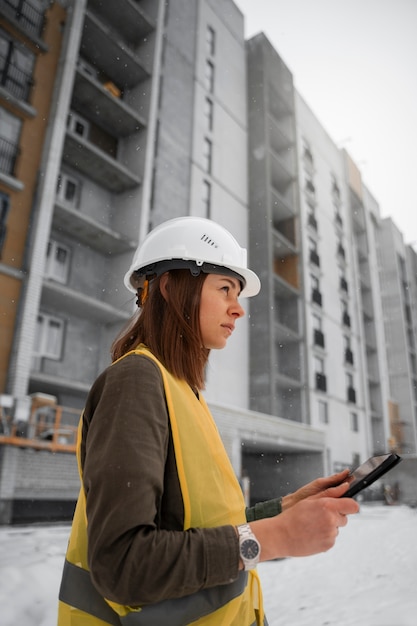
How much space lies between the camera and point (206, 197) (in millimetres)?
19859

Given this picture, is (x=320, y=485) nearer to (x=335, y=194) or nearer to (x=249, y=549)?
(x=249, y=549)

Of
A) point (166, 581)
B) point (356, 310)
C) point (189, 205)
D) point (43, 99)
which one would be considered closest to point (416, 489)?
point (356, 310)

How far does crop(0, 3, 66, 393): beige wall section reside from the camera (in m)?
11.7

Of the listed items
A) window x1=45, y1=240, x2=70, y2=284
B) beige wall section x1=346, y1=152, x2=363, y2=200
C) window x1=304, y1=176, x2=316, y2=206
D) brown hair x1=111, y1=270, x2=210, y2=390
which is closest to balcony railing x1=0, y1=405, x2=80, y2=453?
window x1=45, y1=240, x2=70, y2=284

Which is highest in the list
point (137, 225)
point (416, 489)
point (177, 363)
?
point (137, 225)

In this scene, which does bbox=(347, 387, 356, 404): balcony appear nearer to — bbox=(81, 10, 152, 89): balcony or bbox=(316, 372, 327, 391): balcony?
bbox=(316, 372, 327, 391): balcony

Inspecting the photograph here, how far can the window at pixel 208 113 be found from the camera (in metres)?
20.8

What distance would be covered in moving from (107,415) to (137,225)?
51.1ft

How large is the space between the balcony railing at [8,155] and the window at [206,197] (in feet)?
27.9

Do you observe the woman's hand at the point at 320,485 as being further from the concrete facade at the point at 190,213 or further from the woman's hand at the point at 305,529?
the concrete facade at the point at 190,213

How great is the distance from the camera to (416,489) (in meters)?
21.0

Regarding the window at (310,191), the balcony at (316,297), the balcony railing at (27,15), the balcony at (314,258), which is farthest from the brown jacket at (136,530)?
the window at (310,191)

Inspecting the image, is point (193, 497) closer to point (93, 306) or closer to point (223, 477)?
point (223, 477)

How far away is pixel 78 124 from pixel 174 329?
17.7 meters
